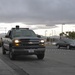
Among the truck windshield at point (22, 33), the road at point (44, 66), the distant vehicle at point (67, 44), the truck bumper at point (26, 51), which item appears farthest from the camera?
the distant vehicle at point (67, 44)

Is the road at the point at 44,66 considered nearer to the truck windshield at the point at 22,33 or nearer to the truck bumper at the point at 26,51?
the truck bumper at the point at 26,51

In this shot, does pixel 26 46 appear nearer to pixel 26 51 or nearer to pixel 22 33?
pixel 26 51

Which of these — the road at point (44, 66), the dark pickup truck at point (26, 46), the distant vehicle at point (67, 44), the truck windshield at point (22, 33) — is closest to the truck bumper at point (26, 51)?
the dark pickup truck at point (26, 46)

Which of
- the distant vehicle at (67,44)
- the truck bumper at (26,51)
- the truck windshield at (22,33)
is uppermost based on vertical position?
the truck windshield at (22,33)

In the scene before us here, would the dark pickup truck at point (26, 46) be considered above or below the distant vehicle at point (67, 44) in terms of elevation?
above

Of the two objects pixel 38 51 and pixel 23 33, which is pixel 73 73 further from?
pixel 23 33

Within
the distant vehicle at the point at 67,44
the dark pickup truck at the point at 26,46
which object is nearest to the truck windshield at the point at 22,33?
the dark pickup truck at the point at 26,46

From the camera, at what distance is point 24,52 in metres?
17.3

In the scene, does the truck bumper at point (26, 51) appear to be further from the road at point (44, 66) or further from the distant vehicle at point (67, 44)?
the distant vehicle at point (67, 44)

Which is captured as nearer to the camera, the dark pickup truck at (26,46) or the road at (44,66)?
the road at (44,66)

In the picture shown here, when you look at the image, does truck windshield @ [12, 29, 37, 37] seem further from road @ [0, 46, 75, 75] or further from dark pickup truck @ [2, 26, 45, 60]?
road @ [0, 46, 75, 75]

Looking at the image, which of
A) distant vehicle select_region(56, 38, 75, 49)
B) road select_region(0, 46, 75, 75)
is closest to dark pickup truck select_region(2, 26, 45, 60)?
road select_region(0, 46, 75, 75)

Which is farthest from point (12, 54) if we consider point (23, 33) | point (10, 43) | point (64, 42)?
point (64, 42)

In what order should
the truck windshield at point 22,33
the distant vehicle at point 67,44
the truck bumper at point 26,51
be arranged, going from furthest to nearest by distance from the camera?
1. the distant vehicle at point 67,44
2. the truck windshield at point 22,33
3. the truck bumper at point 26,51
